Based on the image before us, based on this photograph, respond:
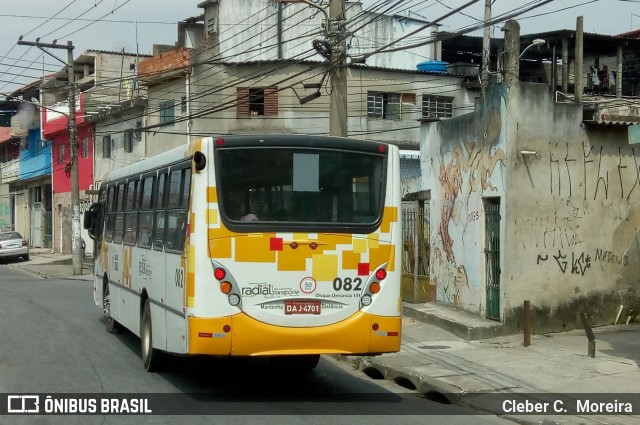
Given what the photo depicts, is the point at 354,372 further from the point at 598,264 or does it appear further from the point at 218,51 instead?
the point at 218,51

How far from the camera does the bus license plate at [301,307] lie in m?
8.89

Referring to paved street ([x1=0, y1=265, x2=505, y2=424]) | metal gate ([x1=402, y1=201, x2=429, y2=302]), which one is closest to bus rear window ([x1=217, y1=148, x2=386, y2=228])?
paved street ([x1=0, y1=265, x2=505, y2=424])

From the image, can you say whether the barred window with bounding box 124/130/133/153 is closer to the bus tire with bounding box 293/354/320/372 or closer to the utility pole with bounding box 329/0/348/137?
the utility pole with bounding box 329/0/348/137

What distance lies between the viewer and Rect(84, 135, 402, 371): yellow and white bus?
28.7 ft

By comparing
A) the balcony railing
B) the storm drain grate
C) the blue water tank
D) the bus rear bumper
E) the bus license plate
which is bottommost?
the storm drain grate

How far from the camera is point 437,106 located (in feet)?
121

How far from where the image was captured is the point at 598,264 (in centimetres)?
1469

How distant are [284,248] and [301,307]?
664 millimetres

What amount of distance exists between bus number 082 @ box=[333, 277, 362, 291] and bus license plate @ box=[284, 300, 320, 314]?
28 centimetres

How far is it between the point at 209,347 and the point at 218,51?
27297 millimetres

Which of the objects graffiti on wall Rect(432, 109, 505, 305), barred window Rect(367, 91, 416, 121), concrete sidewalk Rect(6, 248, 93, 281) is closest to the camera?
graffiti on wall Rect(432, 109, 505, 305)

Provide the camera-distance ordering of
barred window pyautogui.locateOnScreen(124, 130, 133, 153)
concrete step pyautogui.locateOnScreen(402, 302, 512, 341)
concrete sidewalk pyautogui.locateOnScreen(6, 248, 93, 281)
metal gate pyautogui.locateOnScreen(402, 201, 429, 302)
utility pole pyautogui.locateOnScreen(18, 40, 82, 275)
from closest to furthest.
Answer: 1. concrete step pyautogui.locateOnScreen(402, 302, 512, 341)
2. metal gate pyautogui.locateOnScreen(402, 201, 429, 302)
3. utility pole pyautogui.locateOnScreen(18, 40, 82, 275)
4. concrete sidewalk pyautogui.locateOnScreen(6, 248, 93, 281)
5. barred window pyautogui.locateOnScreen(124, 130, 133, 153)

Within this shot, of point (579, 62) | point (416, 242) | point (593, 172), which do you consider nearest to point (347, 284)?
point (593, 172)

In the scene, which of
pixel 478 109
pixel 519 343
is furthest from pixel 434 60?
pixel 519 343
